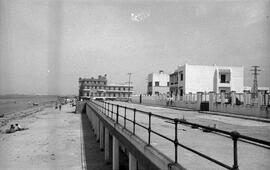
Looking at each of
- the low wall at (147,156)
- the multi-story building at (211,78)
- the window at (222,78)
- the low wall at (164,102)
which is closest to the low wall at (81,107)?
the low wall at (164,102)

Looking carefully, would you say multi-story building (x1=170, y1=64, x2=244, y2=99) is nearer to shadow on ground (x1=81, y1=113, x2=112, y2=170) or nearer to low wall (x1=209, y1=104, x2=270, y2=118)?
low wall (x1=209, y1=104, x2=270, y2=118)

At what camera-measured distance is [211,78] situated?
163 ft

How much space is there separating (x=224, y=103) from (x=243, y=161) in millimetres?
20104

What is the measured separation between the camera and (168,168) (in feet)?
15.5

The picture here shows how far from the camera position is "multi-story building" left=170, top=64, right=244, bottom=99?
159ft

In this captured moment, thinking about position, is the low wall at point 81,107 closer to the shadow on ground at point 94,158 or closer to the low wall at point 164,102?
the low wall at point 164,102

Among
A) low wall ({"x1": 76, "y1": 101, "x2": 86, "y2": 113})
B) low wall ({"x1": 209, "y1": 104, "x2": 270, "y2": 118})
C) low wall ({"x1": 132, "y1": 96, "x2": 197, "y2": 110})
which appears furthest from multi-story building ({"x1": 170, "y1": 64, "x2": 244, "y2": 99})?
low wall ({"x1": 76, "y1": 101, "x2": 86, "y2": 113})

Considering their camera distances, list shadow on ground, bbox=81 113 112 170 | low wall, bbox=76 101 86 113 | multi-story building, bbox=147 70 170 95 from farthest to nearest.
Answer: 1. multi-story building, bbox=147 70 170 95
2. low wall, bbox=76 101 86 113
3. shadow on ground, bbox=81 113 112 170

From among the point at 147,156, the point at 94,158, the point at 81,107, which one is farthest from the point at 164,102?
the point at 147,156

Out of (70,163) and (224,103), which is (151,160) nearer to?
(70,163)

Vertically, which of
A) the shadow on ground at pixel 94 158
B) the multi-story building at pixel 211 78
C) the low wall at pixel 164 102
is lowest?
the shadow on ground at pixel 94 158

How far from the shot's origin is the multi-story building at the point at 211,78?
4834 centimetres

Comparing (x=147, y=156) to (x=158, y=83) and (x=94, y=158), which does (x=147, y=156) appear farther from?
(x=158, y=83)

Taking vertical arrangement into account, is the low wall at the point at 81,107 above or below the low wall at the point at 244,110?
below
